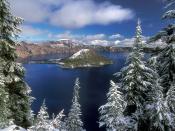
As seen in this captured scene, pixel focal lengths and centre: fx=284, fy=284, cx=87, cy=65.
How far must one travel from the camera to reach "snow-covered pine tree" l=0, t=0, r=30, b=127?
71.6ft

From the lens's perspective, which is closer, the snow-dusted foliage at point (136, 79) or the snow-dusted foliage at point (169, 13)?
the snow-dusted foliage at point (169, 13)

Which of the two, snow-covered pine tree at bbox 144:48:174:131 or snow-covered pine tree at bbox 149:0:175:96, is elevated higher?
snow-covered pine tree at bbox 149:0:175:96

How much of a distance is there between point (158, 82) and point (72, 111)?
42419 millimetres

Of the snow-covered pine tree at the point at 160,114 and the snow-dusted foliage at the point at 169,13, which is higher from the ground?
the snow-dusted foliage at the point at 169,13

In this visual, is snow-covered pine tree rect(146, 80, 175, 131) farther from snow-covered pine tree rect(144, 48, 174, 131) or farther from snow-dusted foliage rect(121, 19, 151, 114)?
snow-dusted foliage rect(121, 19, 151, 114)

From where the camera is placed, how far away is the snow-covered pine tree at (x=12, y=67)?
21.8 meters

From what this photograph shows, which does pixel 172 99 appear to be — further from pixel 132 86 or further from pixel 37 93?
pixel 37 93

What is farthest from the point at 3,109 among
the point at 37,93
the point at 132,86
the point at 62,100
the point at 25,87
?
the point at 37,93

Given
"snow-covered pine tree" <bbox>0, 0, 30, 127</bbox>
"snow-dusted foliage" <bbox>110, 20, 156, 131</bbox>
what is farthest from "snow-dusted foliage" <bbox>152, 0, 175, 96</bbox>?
"snow-covered pine tree" <bbox>0, 0, 30, 127</bbox>

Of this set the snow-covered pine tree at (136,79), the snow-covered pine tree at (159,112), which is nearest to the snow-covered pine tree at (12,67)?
the snow-covered pine tree at (136,79)

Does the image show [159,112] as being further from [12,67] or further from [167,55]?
[12,67]

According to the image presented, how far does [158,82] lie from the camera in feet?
58.5

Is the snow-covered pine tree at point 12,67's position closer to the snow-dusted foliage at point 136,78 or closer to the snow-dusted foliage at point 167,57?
the snow-dusted foliage at point 136,78

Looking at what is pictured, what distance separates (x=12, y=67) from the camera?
22.7 metres
